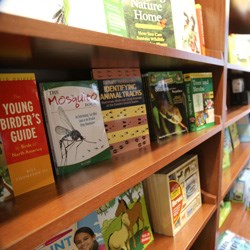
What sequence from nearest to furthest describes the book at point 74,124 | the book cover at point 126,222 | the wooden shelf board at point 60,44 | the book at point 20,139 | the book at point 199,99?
the wooden shelf board at point 60,44 → the book at point 20,139 → the book at point 74,124 → the book cover at point 126,222 → the book at point 199,99

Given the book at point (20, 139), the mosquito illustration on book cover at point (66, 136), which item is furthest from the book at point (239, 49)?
the book at point (20, 139)

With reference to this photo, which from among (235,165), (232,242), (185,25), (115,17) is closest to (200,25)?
(185,25)

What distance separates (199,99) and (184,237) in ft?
1.79

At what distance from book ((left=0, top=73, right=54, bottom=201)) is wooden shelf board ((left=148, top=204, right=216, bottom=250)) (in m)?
0.52

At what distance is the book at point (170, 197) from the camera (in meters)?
0.84

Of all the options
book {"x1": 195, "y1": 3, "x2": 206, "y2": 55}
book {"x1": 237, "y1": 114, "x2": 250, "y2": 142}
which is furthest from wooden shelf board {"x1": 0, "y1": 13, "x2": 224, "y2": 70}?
book {"x1": 237, "y1": 114, "x2": 250, "y2": 142}

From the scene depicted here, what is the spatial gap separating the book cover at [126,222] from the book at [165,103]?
23cm

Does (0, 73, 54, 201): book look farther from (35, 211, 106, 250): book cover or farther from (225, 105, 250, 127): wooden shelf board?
(225, 105, 250, 127): wooden shelf board

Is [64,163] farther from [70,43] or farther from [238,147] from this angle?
[238,147]

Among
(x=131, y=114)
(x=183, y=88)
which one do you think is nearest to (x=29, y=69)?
(x=131, y=114)

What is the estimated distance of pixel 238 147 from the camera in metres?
1.91

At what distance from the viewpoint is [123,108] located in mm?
746

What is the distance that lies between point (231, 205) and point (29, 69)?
1621mm

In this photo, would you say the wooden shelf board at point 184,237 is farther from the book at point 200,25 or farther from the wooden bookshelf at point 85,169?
the book at point 200,25
